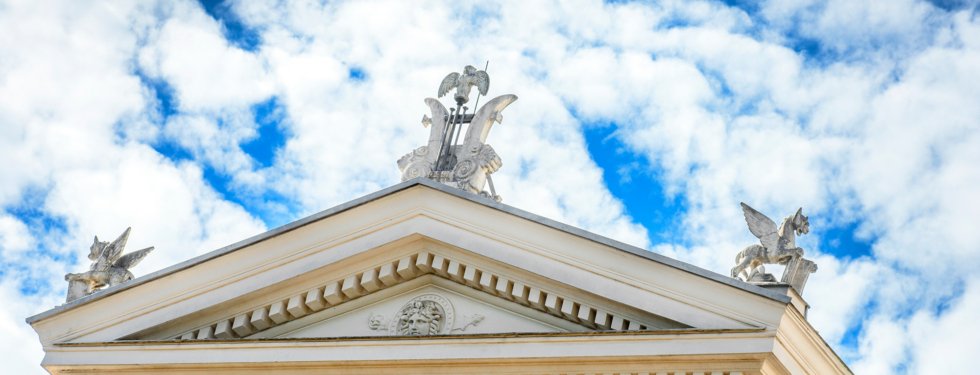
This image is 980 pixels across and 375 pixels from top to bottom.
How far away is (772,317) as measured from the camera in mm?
8859

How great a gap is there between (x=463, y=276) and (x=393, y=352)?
1.16 metres

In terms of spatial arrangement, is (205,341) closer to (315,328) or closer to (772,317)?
(315,328)

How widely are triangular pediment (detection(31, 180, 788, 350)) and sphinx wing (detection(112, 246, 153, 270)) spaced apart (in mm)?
677

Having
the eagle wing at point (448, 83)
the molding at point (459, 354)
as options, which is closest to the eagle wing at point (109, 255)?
the molding at point (459, 354)

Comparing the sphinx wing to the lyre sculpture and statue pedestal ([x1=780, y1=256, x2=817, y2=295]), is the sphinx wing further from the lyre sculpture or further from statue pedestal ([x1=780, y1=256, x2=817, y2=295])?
statue pedestal ([x1=780, y1=256, x2=817, y2=295])

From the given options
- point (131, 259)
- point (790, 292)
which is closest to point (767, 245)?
point (790, 292)

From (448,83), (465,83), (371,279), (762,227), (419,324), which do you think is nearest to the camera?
(762,227)

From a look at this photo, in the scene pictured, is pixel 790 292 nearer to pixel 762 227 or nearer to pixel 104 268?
pixel 762 227

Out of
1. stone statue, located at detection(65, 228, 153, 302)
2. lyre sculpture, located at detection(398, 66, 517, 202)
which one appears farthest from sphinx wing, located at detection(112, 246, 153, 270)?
lyre sculpture, located at detection(398, 66, 517, 202)

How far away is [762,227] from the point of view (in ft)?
33.0

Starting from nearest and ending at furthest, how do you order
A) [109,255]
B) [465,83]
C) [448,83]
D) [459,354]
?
[459,354] → [109,255] → [465,83] → [448,83]

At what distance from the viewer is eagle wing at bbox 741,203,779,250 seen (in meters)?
9.96

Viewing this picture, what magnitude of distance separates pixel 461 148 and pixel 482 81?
144 cm

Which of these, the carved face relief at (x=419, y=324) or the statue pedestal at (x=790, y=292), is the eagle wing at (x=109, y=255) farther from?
the statue pedestal at (x=790, y=292)
